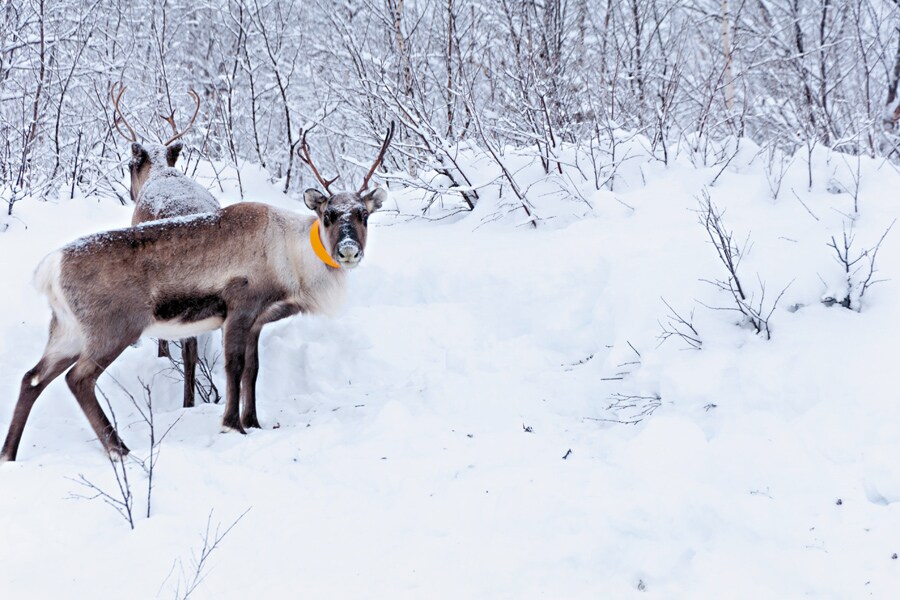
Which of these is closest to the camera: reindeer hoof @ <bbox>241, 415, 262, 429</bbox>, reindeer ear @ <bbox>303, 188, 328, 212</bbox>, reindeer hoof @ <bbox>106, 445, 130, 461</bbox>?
reindeer hoof @ <bbox>106, 445, 130, 461</bbox>

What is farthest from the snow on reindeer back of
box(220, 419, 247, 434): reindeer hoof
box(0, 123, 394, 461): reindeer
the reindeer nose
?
box(220, 419, 247, 434): reindeer hoof

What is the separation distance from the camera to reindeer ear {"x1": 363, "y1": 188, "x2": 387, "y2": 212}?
491cm

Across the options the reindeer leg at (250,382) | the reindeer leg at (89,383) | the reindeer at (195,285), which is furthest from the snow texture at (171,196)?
the reindeer leg at (89,383)

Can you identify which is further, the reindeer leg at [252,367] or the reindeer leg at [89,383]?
the reindeer leg at [252,367]

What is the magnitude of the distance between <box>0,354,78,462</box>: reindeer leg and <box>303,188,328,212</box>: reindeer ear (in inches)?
61.0

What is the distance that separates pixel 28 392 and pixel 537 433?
2.64m

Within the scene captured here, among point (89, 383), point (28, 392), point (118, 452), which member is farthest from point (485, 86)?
point (118, 452)

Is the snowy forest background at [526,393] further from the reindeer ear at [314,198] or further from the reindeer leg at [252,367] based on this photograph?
the reindeer ear at [314,198]

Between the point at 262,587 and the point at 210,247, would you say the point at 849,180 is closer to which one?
the point at 210,247

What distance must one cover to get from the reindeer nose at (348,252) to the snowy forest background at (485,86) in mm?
2124

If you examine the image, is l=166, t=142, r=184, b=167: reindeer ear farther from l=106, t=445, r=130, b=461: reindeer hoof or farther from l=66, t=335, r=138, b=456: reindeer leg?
l=106, t=445, r=130, b=461: reindeer hoof

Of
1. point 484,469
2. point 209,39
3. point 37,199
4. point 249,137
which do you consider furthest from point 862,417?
point 209,39

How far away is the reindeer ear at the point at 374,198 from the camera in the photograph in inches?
193

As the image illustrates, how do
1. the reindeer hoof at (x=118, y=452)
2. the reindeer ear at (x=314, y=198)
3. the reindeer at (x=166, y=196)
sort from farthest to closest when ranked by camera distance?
the reindeer at (x=166, y=196) → the reindeer ear at (x=314, y=198) → the reindeer hoof at (x=118, y=452)
